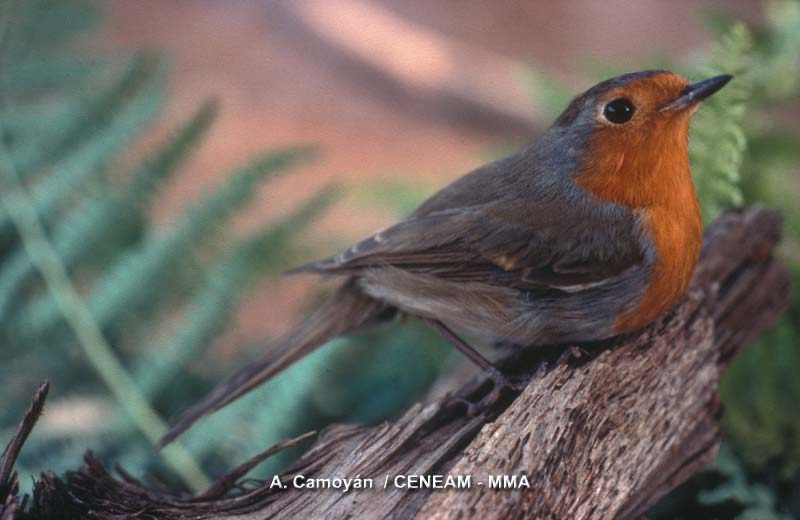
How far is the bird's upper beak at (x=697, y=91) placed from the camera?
1332mm

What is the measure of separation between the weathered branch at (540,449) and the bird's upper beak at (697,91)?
1.13 ft

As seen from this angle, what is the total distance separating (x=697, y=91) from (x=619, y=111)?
122mm

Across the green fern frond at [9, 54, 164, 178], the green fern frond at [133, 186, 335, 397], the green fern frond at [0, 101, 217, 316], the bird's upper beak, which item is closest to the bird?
the bird's upper beak

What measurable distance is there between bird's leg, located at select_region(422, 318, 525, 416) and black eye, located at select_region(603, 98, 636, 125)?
1.47 feet

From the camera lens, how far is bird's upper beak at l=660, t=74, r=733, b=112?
133cm

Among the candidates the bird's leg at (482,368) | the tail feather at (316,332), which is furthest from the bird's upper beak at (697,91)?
the tail feather at (316,332)

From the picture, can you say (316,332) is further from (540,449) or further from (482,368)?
(540,449)

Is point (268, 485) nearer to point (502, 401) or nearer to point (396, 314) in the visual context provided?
point (502, 401)

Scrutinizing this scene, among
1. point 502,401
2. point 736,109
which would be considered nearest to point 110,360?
point 502,401

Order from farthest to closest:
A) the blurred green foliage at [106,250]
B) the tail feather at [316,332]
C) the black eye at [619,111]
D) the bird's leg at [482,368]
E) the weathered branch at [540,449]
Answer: the blurred green foliage at [106,250] < the tail feather at [316,332] < the black eye at [619,111] < the bird's leg at [482,368] < the weathered branch at [540,449]

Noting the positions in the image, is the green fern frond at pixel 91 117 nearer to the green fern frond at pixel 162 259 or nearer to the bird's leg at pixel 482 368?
the green fern frond at pixel 162 259

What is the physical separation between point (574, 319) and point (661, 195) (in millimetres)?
249

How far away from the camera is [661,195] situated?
4.66 feet

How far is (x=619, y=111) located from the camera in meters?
1.39
